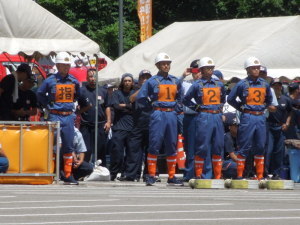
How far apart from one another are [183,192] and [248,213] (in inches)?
164

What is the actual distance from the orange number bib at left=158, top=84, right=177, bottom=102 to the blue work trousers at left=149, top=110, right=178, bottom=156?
0.76 feet

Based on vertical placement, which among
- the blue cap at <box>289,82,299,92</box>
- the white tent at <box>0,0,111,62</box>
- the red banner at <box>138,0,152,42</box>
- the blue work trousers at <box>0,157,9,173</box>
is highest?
the red banner at <box>138,0,152,42</box>

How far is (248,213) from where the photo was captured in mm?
14375

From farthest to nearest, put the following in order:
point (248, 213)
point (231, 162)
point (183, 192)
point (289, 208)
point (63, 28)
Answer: point (231, 162) < point (63, 28) < point (183, 192) < point (289, 208) < point (248, 213)

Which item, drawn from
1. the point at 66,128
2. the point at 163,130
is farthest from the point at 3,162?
the point at 163,130

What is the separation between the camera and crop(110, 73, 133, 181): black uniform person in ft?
76.6

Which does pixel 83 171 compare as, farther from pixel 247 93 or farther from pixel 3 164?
pixel 247 93

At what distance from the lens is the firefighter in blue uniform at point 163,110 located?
20.5 metres

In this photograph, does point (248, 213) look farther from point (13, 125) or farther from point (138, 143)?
point (138, 143)

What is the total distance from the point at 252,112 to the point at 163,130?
1633 millimetres

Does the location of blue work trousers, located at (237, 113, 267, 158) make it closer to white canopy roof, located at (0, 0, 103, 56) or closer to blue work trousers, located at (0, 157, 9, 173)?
white canopy roof, located at (0, 0, 103, 56)

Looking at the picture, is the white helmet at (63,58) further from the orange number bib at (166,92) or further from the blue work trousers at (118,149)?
the blue work trousers at (118,149)

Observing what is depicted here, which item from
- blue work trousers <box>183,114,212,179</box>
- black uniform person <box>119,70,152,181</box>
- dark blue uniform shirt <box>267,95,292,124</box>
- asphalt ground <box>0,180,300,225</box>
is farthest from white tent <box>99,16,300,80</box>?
asphalt ground <box>0,180,300,225</box>

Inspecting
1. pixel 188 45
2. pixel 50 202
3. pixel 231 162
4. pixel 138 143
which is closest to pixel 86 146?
pixel 138 143
